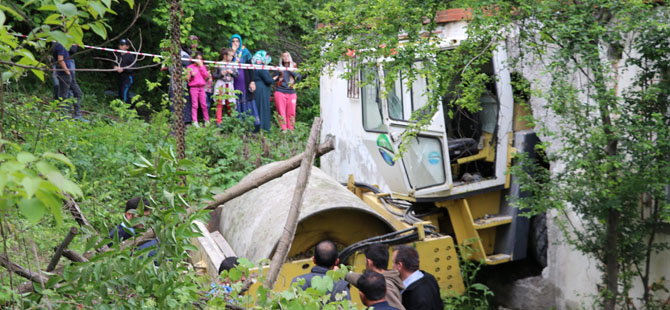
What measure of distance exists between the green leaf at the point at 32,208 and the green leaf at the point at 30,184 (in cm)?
8

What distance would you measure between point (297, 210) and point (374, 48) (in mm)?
3273

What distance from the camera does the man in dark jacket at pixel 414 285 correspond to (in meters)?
5.37

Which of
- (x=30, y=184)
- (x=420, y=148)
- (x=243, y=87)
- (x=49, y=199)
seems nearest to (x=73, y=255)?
(x=49, y=199)

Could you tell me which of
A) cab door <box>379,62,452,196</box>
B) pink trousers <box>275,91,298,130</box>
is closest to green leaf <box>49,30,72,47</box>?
cab door <box>379,62,452,196</box>

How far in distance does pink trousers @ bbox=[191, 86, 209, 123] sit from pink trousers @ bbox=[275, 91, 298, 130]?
1.48 metres

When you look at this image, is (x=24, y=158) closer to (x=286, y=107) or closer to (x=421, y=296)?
(x=421, y=296)

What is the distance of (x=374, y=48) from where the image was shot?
257 inches

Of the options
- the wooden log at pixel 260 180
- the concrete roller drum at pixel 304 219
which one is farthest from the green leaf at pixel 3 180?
the concrete roller drum at pixel 304 219

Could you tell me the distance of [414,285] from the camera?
544cm

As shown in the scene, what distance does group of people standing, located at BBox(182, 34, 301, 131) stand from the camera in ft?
39.9

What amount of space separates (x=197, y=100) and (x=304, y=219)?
6.32 meters

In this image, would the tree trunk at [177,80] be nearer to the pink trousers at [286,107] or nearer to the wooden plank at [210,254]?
the wooden plank at [210,254]

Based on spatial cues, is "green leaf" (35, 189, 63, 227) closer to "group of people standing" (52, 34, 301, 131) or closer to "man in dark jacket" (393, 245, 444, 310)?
"man in dark jacket" (393, 245, 444, 310)

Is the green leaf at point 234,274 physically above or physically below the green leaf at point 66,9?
below
